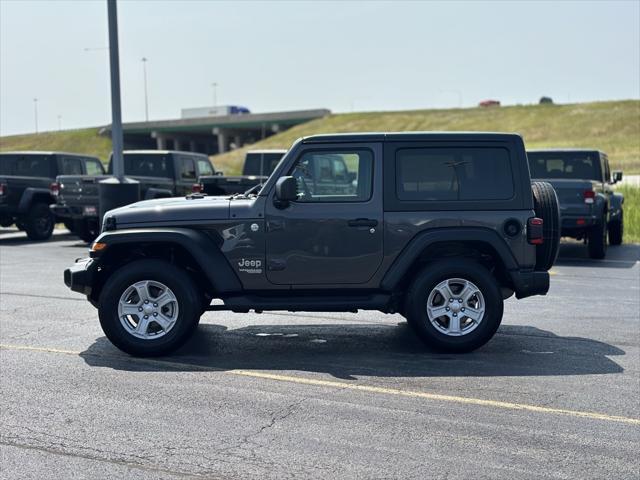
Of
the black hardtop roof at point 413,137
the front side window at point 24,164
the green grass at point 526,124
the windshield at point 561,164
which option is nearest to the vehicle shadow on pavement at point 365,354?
the black hardtop roof at point 413,137

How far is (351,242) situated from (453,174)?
111cm

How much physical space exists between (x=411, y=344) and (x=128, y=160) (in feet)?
47.3

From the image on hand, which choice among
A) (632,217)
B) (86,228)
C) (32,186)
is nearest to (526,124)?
(632,217)

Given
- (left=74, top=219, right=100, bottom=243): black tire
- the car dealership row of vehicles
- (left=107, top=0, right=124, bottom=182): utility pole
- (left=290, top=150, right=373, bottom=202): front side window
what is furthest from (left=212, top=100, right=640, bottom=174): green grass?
(left=290, top=150, right=373, bottom=202): front side window

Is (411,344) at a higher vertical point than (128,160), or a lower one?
lower

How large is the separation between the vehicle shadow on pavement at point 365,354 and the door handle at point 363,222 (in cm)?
115

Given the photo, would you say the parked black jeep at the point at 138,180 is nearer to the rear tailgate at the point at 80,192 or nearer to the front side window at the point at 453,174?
the rear tailgate at the point at 80,192

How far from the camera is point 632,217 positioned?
2112 cm

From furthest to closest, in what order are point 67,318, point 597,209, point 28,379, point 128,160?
1. point 128,160
2. point 597,209
3. point 67,318
4. point 28,379

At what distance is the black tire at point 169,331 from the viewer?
297 inches

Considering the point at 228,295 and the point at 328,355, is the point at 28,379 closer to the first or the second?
the point at 228,295

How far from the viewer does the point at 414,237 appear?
768cm

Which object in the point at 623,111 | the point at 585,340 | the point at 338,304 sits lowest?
the point at 585,340

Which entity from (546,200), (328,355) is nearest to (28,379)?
(328,355)
